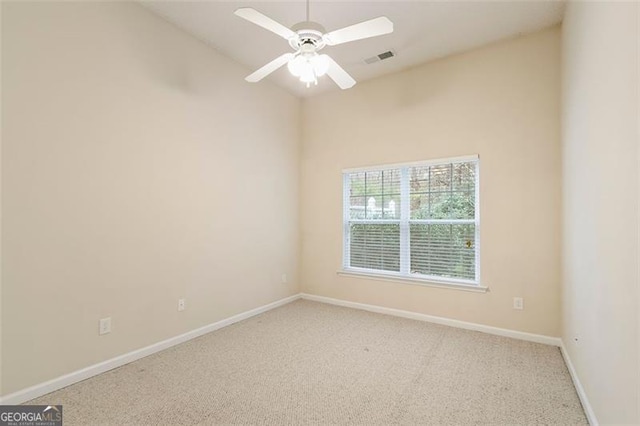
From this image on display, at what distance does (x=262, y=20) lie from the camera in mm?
1874

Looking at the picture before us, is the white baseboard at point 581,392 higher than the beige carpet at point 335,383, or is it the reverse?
the white baseboard at point 581,392

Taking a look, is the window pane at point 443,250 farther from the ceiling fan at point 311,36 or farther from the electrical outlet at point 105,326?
the electrical outlet at point 105,326

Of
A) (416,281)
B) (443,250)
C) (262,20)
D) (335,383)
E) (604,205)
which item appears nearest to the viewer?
(604,205)

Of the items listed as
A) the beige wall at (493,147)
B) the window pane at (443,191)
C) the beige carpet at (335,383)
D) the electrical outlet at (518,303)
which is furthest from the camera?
the window pane at (443,191)

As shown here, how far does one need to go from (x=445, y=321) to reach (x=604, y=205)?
2.26 metres

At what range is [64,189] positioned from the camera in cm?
219

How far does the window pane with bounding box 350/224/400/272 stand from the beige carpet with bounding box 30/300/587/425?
0.99 meters

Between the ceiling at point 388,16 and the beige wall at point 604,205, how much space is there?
0.53 meters

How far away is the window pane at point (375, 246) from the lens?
12.8 feet

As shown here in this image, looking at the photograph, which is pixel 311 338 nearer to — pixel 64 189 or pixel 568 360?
pixel 568 360

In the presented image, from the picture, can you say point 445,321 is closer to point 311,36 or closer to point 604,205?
point 604,205

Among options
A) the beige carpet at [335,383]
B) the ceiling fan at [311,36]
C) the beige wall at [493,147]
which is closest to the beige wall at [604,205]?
the beige carpet at [335,383]

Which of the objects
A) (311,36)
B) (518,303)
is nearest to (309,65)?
(311,36)

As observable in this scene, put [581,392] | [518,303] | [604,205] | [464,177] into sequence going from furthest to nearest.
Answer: [464,177]
[518,303]
[581,392]
[604,205]
